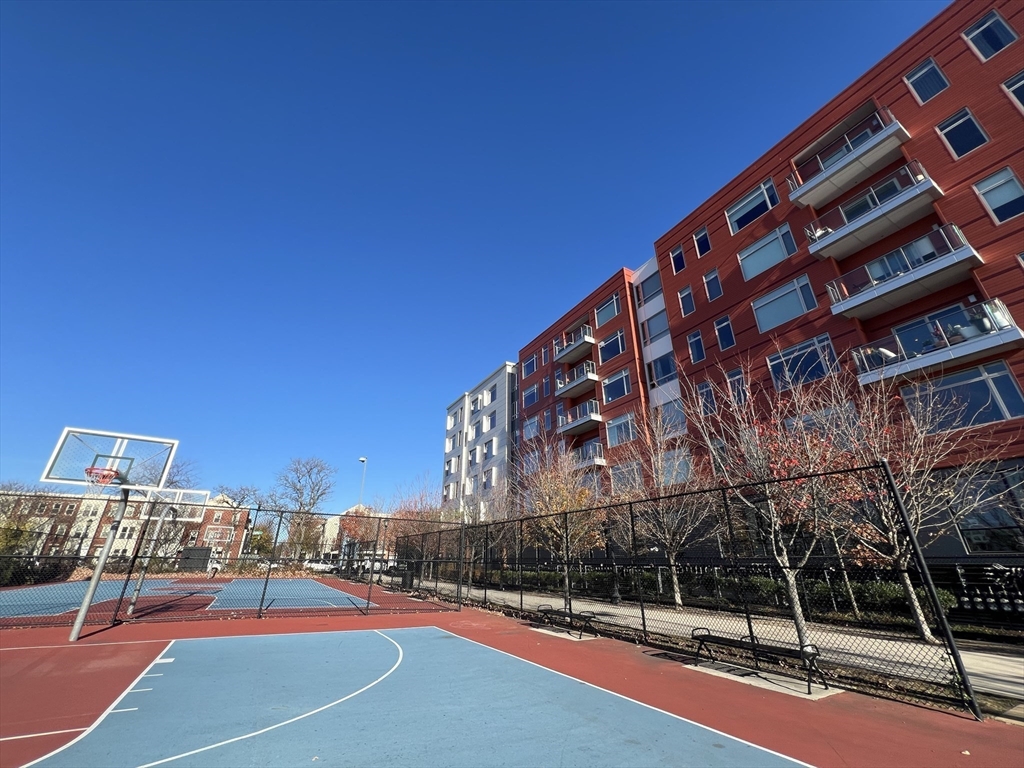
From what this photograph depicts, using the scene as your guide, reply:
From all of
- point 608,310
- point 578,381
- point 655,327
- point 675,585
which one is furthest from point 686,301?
point 675,585

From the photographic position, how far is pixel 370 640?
40.2 feet

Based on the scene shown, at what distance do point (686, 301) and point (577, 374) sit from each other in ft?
34.6

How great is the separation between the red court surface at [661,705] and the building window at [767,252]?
19440mm

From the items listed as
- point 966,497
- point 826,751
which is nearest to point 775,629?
point 966,497

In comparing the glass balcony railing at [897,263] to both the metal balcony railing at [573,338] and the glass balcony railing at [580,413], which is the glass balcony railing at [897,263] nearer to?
the glass balcony railing at [580,413]

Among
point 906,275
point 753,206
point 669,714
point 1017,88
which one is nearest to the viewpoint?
point 669,714

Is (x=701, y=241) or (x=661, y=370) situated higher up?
(x=701, y=241)

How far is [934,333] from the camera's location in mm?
15305

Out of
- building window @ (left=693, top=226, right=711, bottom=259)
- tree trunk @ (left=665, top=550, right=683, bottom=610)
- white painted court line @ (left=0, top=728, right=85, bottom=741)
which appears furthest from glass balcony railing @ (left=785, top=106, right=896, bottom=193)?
white painted court line @ (left=0, top=728, right=85, bottom=741)

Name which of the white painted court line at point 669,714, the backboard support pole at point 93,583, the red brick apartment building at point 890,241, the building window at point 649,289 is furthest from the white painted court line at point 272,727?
the building window at point 649,289

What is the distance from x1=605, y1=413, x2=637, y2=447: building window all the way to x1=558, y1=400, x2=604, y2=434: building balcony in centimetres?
98

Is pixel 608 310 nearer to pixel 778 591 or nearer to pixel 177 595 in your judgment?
pixel 778 591

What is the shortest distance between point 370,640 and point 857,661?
11.9 meters

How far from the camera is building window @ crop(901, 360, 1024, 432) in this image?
44.7ft
